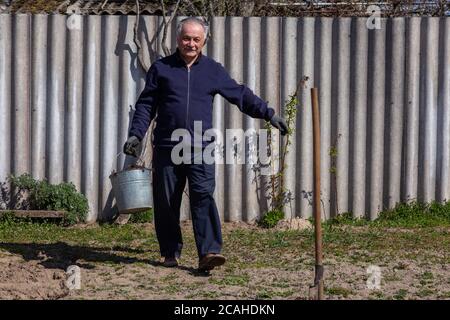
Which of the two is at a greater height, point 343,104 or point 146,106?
point 343,104

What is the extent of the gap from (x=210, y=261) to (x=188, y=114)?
1.07m

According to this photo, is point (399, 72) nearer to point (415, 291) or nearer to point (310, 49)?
point (310, 49)

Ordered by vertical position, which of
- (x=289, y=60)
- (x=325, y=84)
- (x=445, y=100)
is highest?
(x=289, y=60)

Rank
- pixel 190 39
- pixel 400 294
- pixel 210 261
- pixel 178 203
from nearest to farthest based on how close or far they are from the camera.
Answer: pixel 400 294, pixel 210 261, pixel 190 39, pixel 178 203

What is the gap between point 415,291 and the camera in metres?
6.25

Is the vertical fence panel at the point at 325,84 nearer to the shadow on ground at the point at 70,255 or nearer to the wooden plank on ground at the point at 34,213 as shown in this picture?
the shadow on ground at the point at 70,255

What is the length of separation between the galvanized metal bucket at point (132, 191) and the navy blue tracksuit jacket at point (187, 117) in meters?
0.72

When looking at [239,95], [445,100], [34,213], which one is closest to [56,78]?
[34,213]

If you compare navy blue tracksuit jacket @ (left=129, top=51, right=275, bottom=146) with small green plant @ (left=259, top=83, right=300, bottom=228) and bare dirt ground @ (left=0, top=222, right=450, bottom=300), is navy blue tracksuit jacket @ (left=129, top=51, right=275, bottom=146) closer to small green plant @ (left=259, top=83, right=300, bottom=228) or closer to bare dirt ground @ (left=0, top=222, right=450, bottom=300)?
bare dirt ground @ (left=0, top=222, right=450, bottom=300)

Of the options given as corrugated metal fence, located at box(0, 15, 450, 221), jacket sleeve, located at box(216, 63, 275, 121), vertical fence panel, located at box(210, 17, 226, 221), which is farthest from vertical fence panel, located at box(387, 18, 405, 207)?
jacket sleeve, located at box(216, 63, 275, 121)

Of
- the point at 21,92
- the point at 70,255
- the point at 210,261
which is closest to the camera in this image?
the point at 210,261

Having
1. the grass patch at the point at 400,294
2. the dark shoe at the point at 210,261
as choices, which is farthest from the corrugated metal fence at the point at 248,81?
the grass patch at the point at 400,294

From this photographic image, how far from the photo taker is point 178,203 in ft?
23.5

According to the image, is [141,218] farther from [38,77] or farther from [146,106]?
[146,106]
